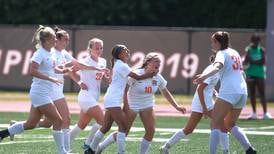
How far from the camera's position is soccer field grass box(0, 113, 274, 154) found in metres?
15.2

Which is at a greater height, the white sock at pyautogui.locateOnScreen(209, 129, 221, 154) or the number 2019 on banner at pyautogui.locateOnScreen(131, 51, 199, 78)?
the number 2019 on banner at pyautogui.locateOnScreen(131, 51, 199, 78)

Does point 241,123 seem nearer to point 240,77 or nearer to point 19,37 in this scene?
point 240,77

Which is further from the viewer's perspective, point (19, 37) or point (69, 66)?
point (19, 37)

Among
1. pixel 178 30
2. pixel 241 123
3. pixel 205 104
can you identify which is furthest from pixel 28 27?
pixel 205 104

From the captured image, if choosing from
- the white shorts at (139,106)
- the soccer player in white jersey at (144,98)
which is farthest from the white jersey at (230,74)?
the white shorts at (139,106)

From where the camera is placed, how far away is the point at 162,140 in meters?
17.1

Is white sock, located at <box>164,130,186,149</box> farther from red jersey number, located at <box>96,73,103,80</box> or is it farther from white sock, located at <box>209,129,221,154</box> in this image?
red jersey number, located at <box>96,73,103,80</box>

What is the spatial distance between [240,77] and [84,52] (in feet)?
61.1

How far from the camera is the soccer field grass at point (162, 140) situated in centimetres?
1523

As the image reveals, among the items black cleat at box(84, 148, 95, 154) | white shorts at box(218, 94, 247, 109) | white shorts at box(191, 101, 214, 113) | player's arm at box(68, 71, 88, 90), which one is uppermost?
player's arm at box(68, 71, 88, 90)

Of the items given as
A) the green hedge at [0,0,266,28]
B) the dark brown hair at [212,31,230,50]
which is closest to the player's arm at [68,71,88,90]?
the dark brown hair at [212,31,230,50]

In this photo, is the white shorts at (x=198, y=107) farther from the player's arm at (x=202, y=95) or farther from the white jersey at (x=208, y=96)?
the player's arm at (x=202, y=95)

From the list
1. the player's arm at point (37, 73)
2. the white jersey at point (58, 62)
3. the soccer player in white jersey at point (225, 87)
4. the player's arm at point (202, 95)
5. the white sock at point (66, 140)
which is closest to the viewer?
the player's arm at point (37, 73)

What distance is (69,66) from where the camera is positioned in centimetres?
1448
